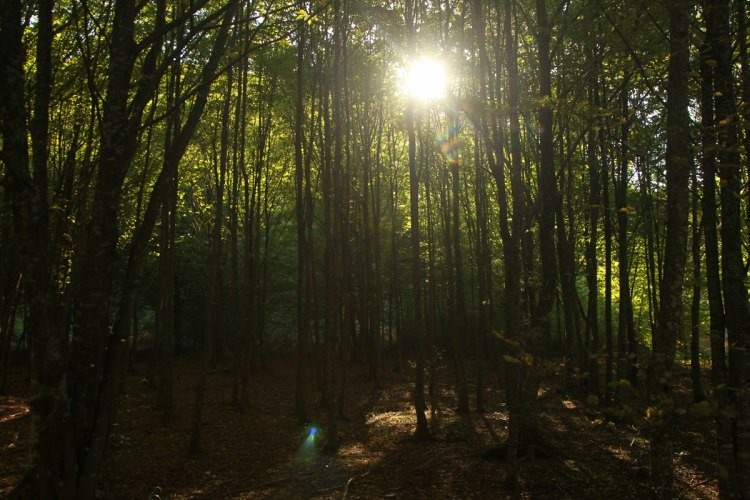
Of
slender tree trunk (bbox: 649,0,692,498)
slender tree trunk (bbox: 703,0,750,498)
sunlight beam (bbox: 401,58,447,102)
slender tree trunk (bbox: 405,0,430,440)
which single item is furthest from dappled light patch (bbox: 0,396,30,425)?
slender tree trunk (bbox: 703,0,750,498)

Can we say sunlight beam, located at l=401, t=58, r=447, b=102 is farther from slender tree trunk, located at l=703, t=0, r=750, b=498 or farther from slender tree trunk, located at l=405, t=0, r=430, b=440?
slender tree trunk, located at l=703, t=0, r=750, b=498

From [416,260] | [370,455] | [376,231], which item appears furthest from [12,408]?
[376,231]

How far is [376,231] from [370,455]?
32.0 ft

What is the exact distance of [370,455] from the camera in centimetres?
959

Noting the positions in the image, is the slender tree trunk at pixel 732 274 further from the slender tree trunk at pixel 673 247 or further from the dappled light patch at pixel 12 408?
the dappled light patch at pixel 12 408

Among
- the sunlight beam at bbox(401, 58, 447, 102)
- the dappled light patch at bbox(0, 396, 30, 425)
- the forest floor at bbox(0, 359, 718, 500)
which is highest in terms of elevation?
the sunlight beam at bbox(401, 58, 447, 102)

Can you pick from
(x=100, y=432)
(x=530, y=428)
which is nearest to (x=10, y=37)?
(x=100, y=432)

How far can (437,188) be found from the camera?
2052cm

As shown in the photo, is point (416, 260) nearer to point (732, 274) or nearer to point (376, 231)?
point (732, 274)

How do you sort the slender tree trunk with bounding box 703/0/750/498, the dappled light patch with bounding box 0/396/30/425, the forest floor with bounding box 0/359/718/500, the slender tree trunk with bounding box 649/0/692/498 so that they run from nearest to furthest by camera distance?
the slender tree trunk with bounding box 649/0/692/498, the slender tree trunk with bounding box 703/0/750/498, the forest floor with bounding box 0/359/718/500, the dappled light patch with bounding box 0/396/30/425

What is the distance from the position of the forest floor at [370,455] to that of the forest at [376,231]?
0.23 ft

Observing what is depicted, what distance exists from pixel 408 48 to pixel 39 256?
8882mm

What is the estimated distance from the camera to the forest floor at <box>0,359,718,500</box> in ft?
24.4

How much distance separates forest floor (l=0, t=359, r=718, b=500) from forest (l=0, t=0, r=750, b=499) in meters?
0.07
